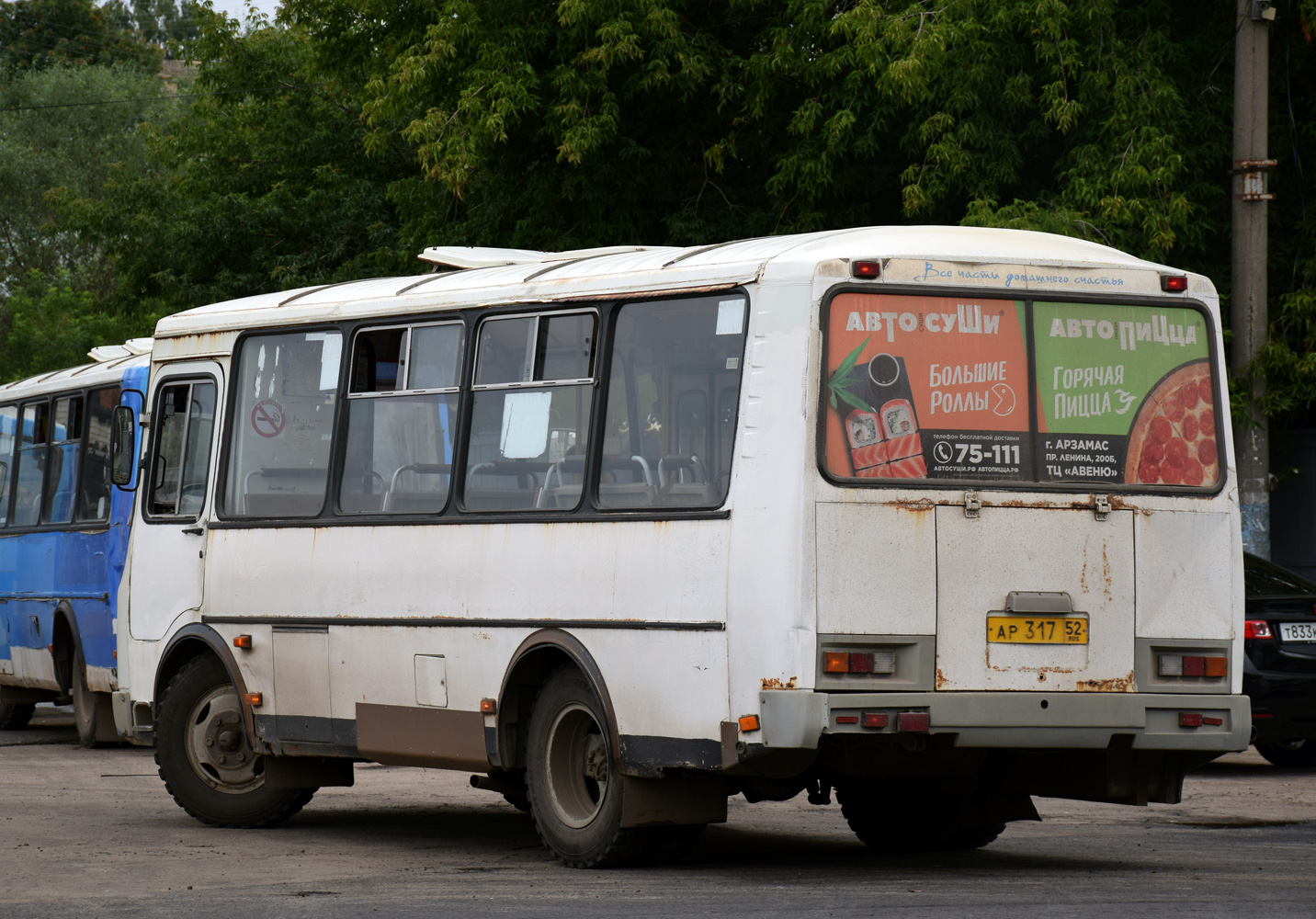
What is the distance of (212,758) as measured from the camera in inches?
434

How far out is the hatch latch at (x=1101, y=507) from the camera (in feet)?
27.1

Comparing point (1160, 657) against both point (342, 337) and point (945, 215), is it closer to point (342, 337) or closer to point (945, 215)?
point (342, 337)

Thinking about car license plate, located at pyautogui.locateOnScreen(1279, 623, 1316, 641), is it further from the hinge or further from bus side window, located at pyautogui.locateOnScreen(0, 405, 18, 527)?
bus side window, located at pyautogui.locateOnScreen(0, 405, 18, 527)

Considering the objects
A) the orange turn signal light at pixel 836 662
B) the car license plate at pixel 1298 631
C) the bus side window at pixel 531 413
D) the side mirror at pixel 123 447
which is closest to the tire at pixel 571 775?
the bus side window at pixel 531 413

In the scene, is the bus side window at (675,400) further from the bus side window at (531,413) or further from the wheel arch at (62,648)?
the wheel arch at (62,648)

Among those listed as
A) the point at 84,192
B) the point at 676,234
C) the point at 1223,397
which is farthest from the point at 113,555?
the point at 84,192

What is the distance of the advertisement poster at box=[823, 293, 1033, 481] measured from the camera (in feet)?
26.2

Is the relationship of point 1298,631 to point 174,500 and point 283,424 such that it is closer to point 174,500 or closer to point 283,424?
point 283,424

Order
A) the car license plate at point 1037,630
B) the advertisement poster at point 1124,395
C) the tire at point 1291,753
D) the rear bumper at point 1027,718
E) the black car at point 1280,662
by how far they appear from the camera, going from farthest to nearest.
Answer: the tire at point 1291,753 → the black car at point 1280,662 → the advertisement poster at point 1124,395 → the car license plate at point 1037,630 → the rear bumper at point 1027,718

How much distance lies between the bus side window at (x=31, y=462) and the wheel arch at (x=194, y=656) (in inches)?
294

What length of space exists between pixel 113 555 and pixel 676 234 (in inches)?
231

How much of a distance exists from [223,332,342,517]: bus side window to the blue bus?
5.11m

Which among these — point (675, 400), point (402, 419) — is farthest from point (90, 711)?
point (675, 400)

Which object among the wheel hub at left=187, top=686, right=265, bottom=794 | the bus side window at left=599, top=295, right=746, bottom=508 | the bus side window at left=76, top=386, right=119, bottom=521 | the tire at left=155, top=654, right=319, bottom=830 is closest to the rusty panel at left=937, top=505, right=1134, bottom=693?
the bus side window at left=599, top=295, right=746, bottom=508
